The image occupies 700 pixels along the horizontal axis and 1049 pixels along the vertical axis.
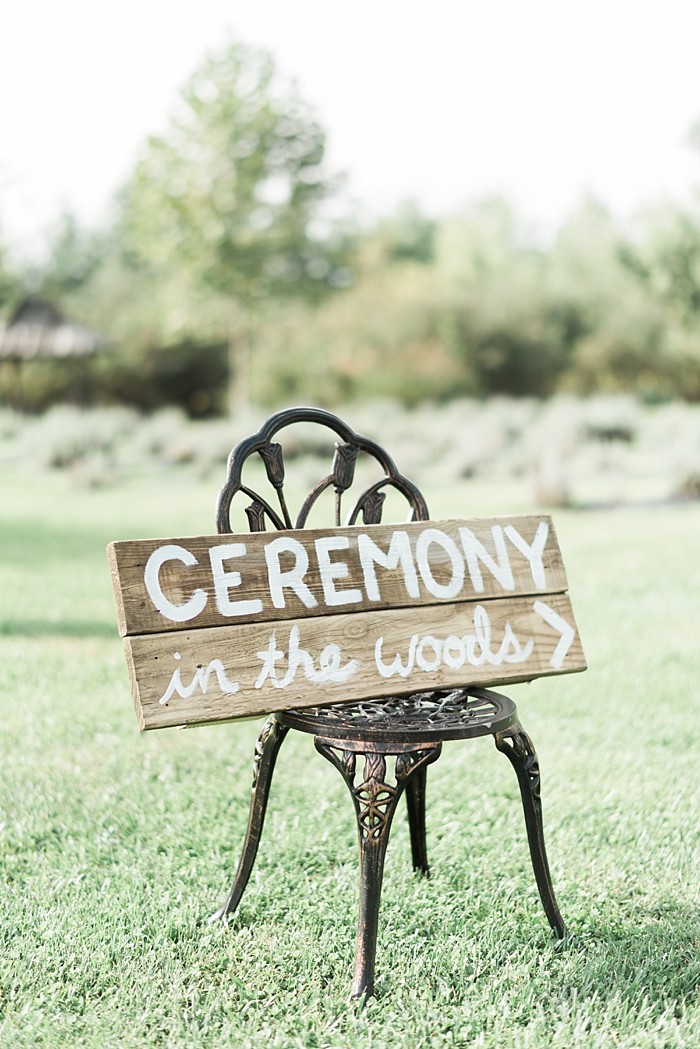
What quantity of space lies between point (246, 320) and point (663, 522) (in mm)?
13244

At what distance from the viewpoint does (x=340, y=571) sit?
8.27 feet

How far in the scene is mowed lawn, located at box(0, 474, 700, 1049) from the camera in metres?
2.29

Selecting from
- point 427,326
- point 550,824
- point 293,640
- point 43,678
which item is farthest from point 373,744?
point 427,326

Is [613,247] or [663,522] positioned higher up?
[613,247]

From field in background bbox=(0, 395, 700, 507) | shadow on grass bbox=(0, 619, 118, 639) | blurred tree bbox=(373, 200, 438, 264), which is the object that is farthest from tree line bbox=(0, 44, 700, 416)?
shadow on grass bbox=(0, 619, 118, 639)

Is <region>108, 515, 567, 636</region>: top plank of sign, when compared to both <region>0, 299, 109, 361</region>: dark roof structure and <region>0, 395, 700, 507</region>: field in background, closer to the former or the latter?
<region>0, 395, 700, 507</region>: field in background

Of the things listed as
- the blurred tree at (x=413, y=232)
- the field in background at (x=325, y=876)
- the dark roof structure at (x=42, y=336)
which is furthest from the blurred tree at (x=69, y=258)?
the field in background at (x=325, y=876)

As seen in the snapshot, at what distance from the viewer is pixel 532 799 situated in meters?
2.46

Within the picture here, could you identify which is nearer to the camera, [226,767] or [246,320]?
[226,767]

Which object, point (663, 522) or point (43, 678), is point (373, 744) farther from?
point (663, 522)

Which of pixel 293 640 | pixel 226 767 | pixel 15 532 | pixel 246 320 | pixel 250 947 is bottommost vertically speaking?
pixel 250 947

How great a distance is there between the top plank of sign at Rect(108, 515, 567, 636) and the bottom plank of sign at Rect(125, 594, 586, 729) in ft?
0.12

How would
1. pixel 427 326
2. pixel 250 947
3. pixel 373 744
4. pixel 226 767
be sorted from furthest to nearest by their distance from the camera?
1. pixel 427 326
2. pixel 226 767
3. pixel 250 947
4. pixel 373 744

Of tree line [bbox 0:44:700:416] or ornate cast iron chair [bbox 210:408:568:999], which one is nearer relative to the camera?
ornate cast iron chair [bbox 210:408:568:999]
